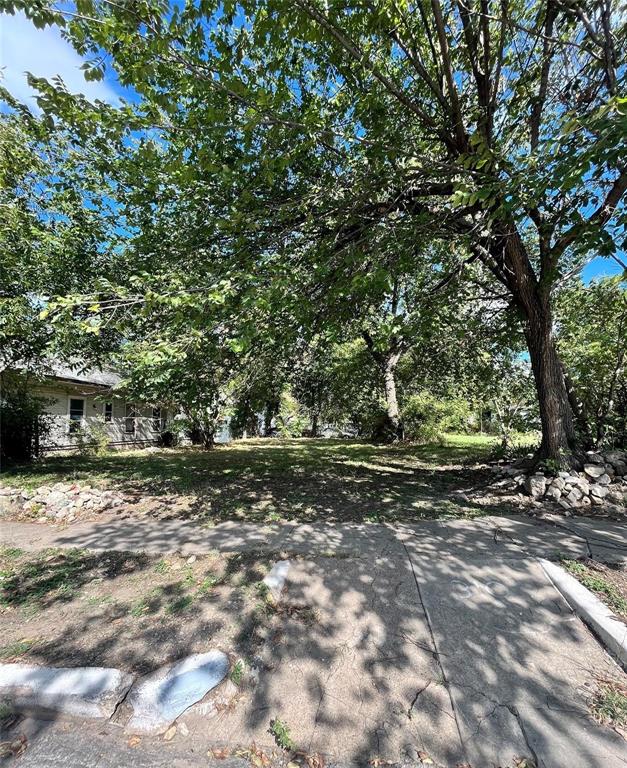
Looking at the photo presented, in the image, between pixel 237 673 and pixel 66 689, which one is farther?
pixel 237 673

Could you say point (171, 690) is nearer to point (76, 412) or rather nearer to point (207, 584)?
point (207, 584)

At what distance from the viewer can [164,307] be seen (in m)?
4.73

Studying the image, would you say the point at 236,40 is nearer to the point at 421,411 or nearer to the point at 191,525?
the point at 191,525

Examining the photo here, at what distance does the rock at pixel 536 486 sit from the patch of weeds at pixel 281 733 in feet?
16.7

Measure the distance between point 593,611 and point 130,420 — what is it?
1800cm

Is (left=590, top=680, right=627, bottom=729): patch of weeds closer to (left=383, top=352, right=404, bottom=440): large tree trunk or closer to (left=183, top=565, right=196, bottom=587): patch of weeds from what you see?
(left=183, top=565, right=196, bottom=587): patch of weeds

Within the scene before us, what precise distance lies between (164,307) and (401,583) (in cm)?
420

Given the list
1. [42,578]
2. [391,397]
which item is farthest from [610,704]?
[391,397]

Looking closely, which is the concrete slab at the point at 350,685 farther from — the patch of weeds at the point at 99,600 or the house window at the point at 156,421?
the house window at the point at 156,421

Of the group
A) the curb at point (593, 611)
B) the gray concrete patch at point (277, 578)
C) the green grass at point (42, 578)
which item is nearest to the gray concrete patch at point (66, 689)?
the green grass at point (42, 578)

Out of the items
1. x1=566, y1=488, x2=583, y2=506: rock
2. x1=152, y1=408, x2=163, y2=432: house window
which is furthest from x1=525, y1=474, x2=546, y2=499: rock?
x1=152, y1=408, x2=163, y2=432: house window

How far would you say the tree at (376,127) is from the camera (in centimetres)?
375

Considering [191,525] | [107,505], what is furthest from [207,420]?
[191,525]

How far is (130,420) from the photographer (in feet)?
55.9
